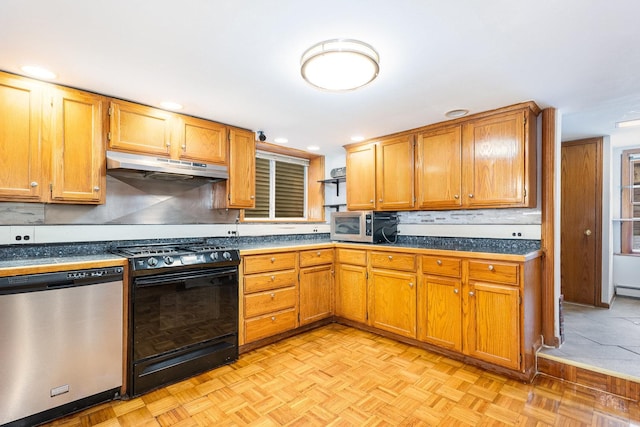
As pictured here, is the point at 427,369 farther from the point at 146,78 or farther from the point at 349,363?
the point at 146,78

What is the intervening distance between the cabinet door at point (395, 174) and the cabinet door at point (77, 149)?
2.62m

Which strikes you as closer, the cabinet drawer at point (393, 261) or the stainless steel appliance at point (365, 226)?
the cabinet drawer at point (393, 261)

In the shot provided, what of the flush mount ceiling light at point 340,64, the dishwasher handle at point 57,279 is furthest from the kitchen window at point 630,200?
the dishwasher handle at point 57,279

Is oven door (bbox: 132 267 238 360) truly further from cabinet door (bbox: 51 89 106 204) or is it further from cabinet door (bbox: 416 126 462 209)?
cabinet door (bbox: 416 126 462 209)

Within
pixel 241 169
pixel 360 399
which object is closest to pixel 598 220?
pixel 360 399

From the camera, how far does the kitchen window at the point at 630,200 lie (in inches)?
161

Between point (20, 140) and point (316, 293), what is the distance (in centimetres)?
271

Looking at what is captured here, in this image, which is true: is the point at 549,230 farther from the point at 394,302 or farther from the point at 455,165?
the point at 394,302

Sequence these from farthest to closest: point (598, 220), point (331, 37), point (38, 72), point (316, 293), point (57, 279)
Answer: point (598, 220) < point (316, 293) < point (38, 72) < point (57, 279) < point (331, 37)

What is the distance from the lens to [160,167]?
8.36ft

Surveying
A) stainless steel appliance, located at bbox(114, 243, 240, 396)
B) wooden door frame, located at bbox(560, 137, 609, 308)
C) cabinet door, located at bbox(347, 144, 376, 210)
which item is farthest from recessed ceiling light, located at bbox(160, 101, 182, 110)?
wooden door frame, located at bbox(560, 137, 609, 308)

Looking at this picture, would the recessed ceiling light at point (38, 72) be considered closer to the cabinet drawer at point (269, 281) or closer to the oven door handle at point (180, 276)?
the oven door handle at point (180, 276)

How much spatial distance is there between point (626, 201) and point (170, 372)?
18.2 ft

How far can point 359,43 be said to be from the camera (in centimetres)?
167
